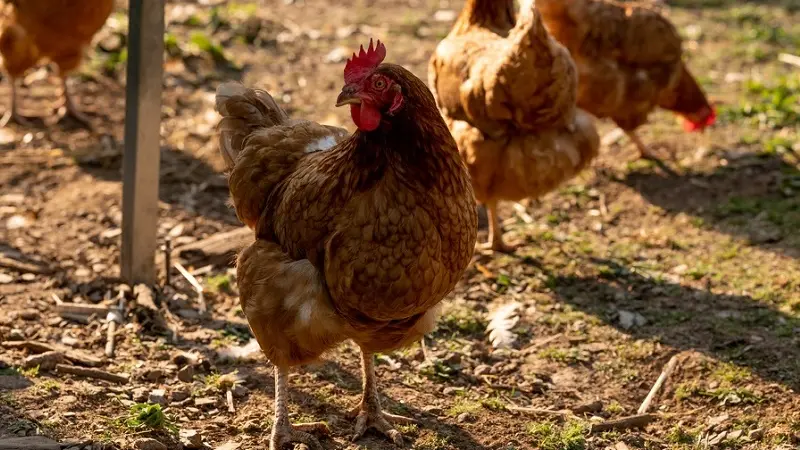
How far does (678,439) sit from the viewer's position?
3643 millimetres

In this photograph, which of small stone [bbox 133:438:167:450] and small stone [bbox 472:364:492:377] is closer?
small stone [bbox 133:438:167:450]

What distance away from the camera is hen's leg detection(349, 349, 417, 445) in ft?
11.6

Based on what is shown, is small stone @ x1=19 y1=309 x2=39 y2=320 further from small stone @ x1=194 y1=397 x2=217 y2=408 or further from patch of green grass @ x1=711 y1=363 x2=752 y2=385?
patch of green grass @ x1=711 y1=363 x2=752 y2=385

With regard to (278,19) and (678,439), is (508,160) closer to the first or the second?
(678,439)

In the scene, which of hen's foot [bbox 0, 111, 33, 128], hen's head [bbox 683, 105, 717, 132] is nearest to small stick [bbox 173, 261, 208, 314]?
hen's foot [bbox 0, 111, 33, 128]

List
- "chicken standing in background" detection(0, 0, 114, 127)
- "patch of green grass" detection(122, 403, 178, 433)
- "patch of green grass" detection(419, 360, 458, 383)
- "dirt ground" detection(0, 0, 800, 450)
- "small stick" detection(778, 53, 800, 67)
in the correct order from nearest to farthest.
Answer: "patch of green grass" detection(122, 403, 178, 433), "dirt ground" detection(0, 0, 800, 450), "patch of green grass" detection(419, 360, 458, 383), "chicken standing in background" detection(0, 0, 114, 127), "small stick" detection(778, 53, 800, 67)

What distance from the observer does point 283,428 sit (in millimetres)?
3449

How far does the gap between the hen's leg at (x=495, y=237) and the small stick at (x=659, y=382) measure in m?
1.28

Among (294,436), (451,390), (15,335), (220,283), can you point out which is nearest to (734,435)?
(451,390)

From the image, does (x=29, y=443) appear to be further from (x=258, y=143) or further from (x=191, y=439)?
(x=258, y=143)

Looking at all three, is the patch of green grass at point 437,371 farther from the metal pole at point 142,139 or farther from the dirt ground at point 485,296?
Result: the metal pole at point 142,139

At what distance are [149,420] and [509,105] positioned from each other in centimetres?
230

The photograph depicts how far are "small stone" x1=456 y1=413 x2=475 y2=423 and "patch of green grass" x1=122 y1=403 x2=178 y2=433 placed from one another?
1.06 metres

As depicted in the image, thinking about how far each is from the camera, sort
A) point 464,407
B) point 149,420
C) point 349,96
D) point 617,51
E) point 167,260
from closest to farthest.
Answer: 1. point 349,96
2. point 149,420
3. point 464,407
4. point 167,260
5. point 617,51
